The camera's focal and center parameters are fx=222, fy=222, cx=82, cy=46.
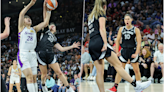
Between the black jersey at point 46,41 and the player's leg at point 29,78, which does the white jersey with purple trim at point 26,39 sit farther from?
the player's leg at point 29,78

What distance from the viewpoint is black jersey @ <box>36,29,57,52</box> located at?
11.1 ft

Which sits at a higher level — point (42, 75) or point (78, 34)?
point (78, 34)

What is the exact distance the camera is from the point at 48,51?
3.47 m

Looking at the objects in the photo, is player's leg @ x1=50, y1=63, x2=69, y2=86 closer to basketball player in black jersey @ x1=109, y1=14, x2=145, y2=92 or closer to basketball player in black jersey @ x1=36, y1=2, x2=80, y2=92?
basketball player in black jersey @ x1=36, y1=2, x2=80, y2=92

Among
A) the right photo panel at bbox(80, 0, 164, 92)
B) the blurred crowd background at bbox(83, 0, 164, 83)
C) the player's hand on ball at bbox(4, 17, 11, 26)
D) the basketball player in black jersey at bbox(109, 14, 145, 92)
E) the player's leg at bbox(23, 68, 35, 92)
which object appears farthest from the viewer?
the blurred crowd background at bbox(83, 0, 164, 83)

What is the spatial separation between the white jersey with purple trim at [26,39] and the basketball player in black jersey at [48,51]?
0.17 meters

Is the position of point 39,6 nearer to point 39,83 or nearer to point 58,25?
point 58,25

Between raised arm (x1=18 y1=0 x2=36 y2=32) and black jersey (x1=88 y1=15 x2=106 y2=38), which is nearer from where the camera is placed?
raised arm (x1=18 y1=0 x2=36 y2=32)

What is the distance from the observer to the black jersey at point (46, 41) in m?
3.38

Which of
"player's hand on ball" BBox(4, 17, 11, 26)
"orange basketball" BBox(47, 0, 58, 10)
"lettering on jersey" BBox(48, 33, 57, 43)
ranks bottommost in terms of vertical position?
"lettering on jersey" BBox(48, 33, 57, 43)

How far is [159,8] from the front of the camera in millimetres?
9102

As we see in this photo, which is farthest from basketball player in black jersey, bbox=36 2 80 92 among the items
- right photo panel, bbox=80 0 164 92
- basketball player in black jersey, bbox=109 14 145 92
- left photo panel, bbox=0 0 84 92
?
basketball player in black jersey, bbox=109 14 145 92

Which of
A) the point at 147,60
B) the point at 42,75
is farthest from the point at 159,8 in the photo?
the point at 42,75

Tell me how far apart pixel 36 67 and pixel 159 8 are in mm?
Answer: 7206
